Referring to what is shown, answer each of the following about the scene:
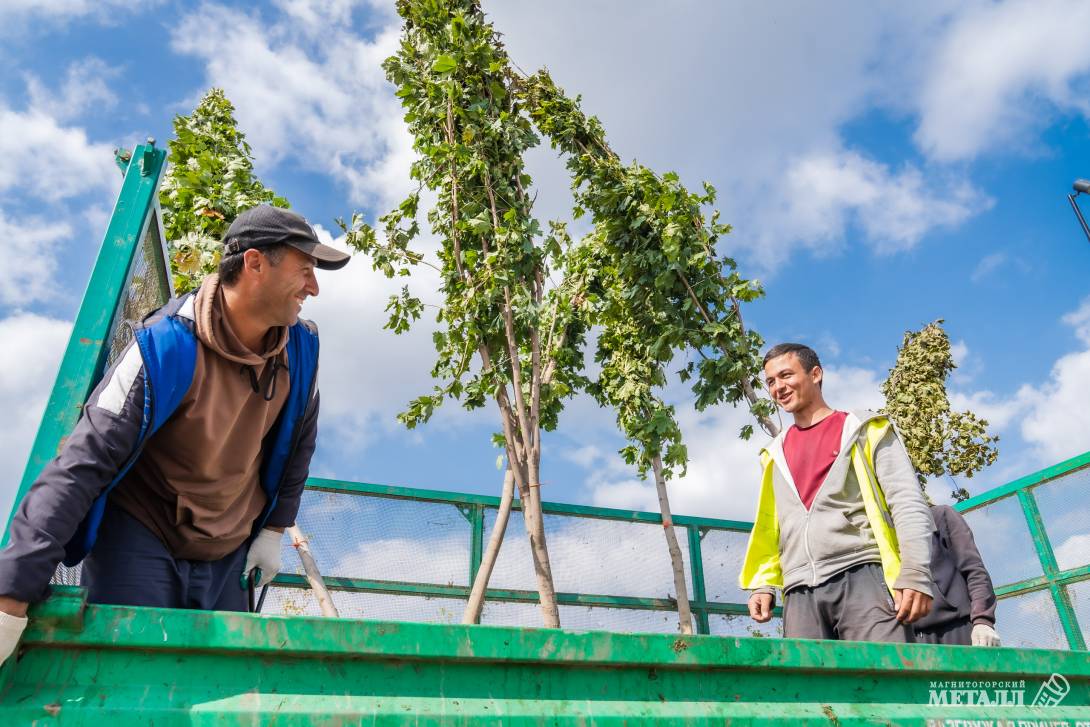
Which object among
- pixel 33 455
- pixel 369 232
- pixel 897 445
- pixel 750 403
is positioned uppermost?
pixel 369 232

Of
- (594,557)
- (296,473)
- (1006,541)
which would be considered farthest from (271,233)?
(1006,541)

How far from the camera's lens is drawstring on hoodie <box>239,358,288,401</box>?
211 centimetres

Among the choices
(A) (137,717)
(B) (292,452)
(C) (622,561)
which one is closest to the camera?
(A) (137,717)

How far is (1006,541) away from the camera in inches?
236

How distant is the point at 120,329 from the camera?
219 centimetres

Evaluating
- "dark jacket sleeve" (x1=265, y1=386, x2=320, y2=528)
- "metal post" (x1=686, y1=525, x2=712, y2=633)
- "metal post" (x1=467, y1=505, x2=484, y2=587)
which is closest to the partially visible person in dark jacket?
"metal post" (x1=686, y1=525, x2=712, y2=633)

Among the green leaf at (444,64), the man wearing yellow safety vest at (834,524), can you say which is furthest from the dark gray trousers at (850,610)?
the green leaf at (444,64)

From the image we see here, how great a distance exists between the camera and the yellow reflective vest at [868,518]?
283 cm

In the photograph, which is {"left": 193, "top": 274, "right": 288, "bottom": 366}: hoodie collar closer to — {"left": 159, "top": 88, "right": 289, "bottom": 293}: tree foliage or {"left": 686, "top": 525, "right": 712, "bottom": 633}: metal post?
{"left": 159, "top": 88, "right": 289, "bottom": 293}: tree foliage

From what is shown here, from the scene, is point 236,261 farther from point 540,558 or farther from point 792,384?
point 540,558

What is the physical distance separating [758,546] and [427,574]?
2.63 m

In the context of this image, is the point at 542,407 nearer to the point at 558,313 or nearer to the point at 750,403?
the point at 558,313

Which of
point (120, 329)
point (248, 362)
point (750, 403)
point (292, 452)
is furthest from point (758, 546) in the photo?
point (750, 403)

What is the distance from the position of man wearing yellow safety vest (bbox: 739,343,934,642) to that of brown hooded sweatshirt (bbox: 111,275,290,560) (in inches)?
84.1
